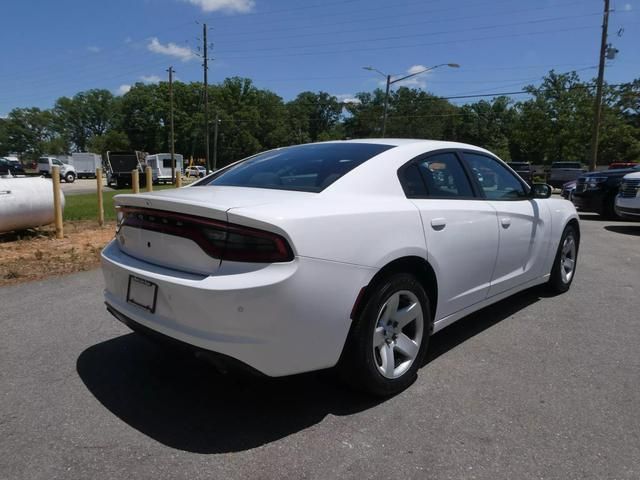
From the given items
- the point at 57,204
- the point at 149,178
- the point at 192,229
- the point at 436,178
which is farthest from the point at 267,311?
the point at 149,178

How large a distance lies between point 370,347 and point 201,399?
107cm

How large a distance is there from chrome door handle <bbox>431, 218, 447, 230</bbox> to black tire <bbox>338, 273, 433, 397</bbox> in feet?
1.27

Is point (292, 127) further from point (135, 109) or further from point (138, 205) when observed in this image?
point (138, 205)

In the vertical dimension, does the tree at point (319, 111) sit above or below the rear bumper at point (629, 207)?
above

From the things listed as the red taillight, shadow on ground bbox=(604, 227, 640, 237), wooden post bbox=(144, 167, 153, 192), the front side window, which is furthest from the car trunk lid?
shadow on ground bbox=(604, 227, 640, 237)

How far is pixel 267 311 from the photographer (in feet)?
7.52

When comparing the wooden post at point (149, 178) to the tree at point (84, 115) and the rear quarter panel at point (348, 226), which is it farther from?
the tree at point (84, 115)

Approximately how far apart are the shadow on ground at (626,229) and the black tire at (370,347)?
364 inches

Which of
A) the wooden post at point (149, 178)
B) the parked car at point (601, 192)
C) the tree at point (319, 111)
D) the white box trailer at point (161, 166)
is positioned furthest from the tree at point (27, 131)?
the parked car at point (601, 192)

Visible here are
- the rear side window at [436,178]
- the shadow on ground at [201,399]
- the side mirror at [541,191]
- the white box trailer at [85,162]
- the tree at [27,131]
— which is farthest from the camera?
the tree at [27,131]

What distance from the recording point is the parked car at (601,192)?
11992mm

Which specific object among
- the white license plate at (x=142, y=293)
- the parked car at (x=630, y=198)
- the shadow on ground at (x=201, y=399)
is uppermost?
the parked car at (x=630, y=198)

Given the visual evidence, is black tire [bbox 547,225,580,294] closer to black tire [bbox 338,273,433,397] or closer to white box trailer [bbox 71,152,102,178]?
black tire [bbox 338,273,433,397]

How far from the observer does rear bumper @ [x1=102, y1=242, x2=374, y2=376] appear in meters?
2.29
